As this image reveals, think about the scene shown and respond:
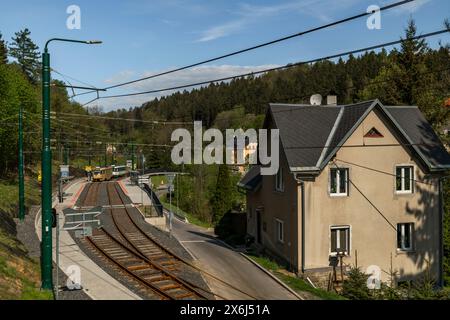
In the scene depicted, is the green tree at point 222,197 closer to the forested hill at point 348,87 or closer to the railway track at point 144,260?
the forested hill at point 348,87

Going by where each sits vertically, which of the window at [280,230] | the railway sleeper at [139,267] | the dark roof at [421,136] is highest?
the dark roof at [421,136]

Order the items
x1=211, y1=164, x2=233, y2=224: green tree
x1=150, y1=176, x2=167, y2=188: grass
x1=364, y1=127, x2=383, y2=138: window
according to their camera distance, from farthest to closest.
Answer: x1=150, y1=176, x2=167, y2=188: grass < x1=211, y1=164, x2=233, y2=224: green tree < x1=364, y1=127, x2=383, y2=138: window

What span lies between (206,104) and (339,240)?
12684 centimetres

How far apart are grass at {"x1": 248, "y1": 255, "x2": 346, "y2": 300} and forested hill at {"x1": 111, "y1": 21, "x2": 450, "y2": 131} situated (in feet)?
32.4

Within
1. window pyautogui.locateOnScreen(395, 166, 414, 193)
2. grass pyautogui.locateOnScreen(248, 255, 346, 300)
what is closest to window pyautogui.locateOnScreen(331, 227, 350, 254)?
grass pyautogui.locateOnScreen(248, 255, 346, 300)

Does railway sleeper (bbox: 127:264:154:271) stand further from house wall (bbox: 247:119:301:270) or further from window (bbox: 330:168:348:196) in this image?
window (bbox: 330:168:348:196)

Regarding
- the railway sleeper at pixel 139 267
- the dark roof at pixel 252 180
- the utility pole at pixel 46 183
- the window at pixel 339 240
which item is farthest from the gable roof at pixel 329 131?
the utility pole at pixel 46 183

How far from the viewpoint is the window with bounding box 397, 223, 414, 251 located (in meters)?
22.3

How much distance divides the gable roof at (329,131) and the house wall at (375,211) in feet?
1.69

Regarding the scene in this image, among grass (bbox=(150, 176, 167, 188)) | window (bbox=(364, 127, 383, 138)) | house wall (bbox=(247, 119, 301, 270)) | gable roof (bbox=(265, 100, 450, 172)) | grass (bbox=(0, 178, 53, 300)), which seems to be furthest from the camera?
grass (bbox=(150, 176, 167, 188))

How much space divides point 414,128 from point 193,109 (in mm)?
124787

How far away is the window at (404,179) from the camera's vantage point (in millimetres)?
22469

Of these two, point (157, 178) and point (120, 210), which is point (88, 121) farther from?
point (120, 210)

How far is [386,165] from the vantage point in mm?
22141
